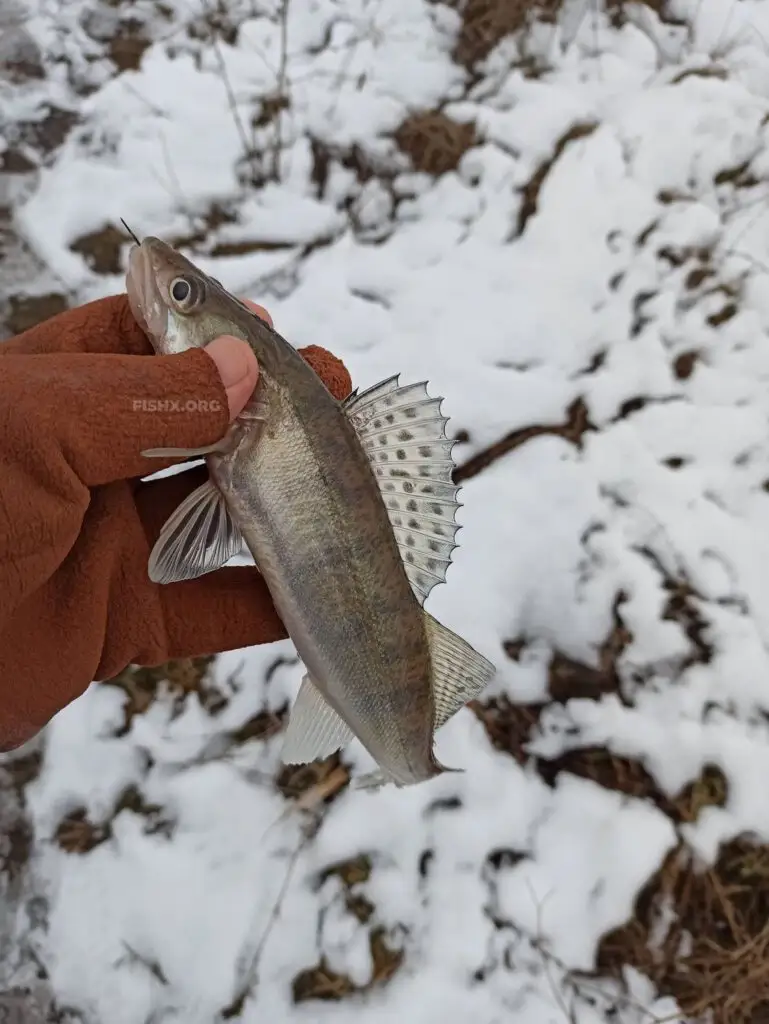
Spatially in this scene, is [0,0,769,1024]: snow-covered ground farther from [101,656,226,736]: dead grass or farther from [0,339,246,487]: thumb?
[0,339,246,487]: thumb

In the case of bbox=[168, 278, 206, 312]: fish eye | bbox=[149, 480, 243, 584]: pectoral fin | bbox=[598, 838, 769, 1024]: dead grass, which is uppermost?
bbox=[168, 278, 206, 312]: fish eye

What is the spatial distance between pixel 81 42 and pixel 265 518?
2.57 meters

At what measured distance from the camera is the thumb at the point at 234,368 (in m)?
1.24

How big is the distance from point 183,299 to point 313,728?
902 millimetres

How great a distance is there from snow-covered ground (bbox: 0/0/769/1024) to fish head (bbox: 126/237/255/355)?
114 centimetres

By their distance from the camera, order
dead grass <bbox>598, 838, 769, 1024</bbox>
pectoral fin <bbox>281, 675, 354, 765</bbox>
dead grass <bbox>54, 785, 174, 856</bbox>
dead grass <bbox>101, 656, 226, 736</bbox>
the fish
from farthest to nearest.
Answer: dead grass <bbox>101, 656, 226, 736</bbox>
dead grass <bbox>54, 785, 174, 856</bbox>
dead grass <bbox>598, 838, 769, 1024</bbox>
pectoral fin <bbox>281, 675, 354, 765</bbox>
the fish

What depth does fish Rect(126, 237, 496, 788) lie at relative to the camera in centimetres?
130

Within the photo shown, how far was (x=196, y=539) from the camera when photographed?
53.7 inches

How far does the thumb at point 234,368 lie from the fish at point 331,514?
33mm

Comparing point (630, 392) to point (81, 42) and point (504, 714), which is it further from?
point (81, 42)

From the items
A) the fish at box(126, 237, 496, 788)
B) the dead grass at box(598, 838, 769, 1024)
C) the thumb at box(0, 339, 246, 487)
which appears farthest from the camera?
the dead grass at box(598, 838, 769, 1024)

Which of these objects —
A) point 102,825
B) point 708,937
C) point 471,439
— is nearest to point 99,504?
point 102,825

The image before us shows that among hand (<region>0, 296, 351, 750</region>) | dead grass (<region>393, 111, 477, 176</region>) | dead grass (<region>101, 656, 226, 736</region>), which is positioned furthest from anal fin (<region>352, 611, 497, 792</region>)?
dead grass (<region>393, 111, 477, 176</region>)

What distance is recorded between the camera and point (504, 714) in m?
2.15
